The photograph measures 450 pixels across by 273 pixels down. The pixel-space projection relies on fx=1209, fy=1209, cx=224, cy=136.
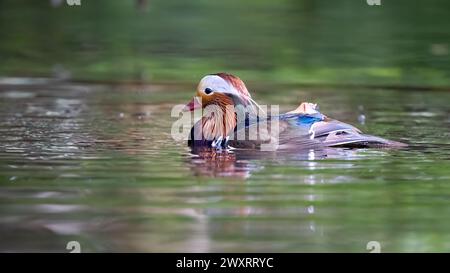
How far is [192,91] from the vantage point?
45.0 feet

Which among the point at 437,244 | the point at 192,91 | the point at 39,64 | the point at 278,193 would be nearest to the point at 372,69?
the point at 192,91

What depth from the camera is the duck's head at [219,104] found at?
9.95 meters

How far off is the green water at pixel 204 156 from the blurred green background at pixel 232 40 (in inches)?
1.7

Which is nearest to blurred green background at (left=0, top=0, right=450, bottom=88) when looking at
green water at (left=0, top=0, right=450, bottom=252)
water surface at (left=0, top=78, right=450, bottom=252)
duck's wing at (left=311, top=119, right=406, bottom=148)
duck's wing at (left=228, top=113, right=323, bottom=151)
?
green water at (left=0, top=0, right=450, bottom=252)

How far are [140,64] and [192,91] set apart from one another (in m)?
2.13

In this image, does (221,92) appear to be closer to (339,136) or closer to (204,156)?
(204,156)

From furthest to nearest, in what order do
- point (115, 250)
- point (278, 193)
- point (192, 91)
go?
point (192, 91) < point (278, 193) < point (115, 250)

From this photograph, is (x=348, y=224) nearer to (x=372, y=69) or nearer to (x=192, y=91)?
(x=192, y=91)

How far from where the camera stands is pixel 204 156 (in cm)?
937

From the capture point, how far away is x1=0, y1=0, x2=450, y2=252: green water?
7.02 meters

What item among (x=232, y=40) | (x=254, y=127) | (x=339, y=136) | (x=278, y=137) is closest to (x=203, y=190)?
(x=278, y=137)

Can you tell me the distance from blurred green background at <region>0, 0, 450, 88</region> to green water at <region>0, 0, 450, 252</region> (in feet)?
0.14

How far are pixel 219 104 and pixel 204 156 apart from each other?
814mm

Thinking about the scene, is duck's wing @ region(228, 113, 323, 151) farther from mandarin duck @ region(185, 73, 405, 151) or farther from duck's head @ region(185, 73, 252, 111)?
duck's head @ region(185, 73, 252, 111)
